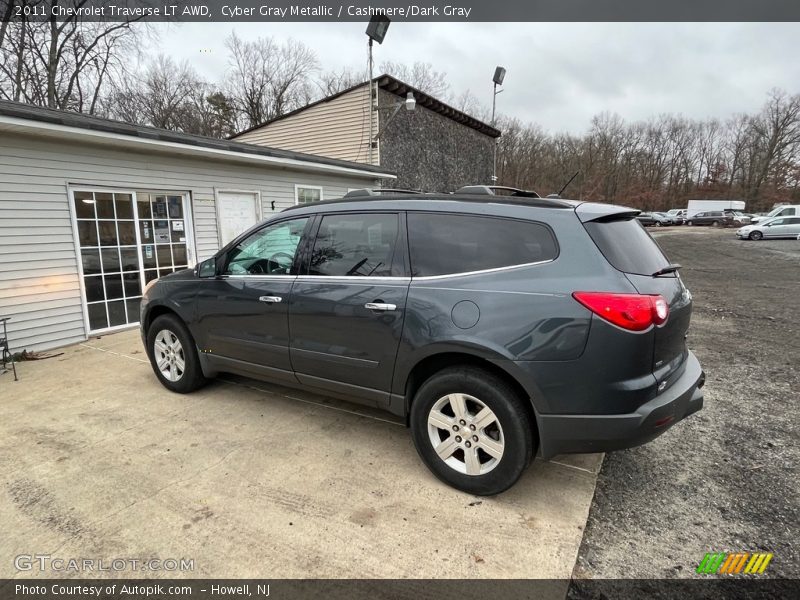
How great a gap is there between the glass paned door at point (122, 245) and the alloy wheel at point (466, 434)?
600cm

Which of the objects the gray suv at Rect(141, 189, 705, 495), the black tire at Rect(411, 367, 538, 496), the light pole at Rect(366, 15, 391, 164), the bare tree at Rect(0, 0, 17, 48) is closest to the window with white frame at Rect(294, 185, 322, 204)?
the light pole at Rect(366, 15, 391, 164)

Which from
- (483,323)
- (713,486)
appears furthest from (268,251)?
(713,486)

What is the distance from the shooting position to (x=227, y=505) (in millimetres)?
2523

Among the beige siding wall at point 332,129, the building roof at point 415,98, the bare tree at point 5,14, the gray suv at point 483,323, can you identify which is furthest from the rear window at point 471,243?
the bare tree at point 5,14

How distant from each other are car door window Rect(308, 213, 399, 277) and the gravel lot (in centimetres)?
197

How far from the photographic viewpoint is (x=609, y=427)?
222cm

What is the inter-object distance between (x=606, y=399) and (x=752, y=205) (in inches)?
2483

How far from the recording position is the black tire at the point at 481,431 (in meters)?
2.39

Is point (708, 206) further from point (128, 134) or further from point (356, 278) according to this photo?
point (356, 278)

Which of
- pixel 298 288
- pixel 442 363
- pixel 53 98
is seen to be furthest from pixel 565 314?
pixel 53 98

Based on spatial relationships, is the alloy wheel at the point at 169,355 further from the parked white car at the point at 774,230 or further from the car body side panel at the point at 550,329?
the parked white car at the point at 774,230

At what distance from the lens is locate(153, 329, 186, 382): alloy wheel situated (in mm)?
4111

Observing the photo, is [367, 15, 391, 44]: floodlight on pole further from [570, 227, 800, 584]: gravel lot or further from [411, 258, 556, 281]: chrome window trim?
[411, 258, 556, 281]: chrome window trim

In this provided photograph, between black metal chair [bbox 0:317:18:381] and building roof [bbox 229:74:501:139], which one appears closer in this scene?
black metal chair [bbox 0:317:18:381]
